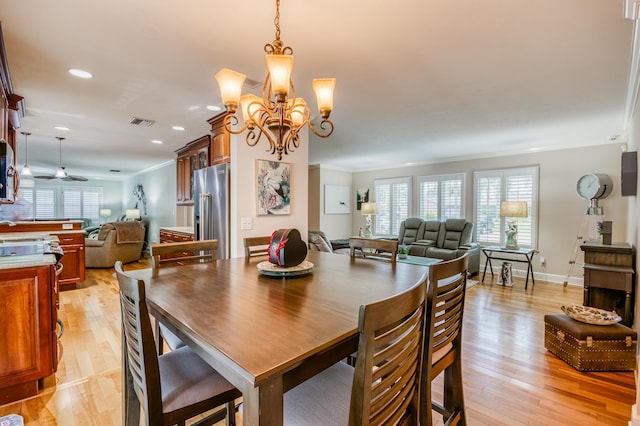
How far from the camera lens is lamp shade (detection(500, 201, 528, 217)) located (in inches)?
200

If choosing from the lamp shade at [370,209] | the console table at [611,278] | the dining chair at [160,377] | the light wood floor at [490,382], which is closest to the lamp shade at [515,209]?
the console table at [611,278]

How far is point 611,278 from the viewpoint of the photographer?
3.08 m

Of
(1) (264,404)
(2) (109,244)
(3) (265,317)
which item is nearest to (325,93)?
(3) (265,317)

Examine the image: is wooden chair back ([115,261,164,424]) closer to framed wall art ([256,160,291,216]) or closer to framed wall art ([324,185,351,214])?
framed wall art ([256,160,291,216])

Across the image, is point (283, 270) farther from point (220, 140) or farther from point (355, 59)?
point (220, 140)

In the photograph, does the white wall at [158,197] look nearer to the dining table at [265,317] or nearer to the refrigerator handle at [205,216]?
the refrigerator handle at [205,216]

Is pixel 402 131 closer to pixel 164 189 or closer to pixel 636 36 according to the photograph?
pixel 636 36

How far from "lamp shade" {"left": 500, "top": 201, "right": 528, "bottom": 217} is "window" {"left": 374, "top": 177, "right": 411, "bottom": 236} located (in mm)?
2418

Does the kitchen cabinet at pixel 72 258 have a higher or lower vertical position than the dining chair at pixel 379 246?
lower

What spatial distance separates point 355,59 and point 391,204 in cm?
587

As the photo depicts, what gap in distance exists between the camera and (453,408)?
158 cm

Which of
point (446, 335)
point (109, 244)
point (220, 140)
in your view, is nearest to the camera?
point (446, 335)

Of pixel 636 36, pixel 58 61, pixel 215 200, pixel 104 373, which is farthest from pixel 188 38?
pixel 636 36

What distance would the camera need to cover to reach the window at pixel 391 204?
7.54 metres
